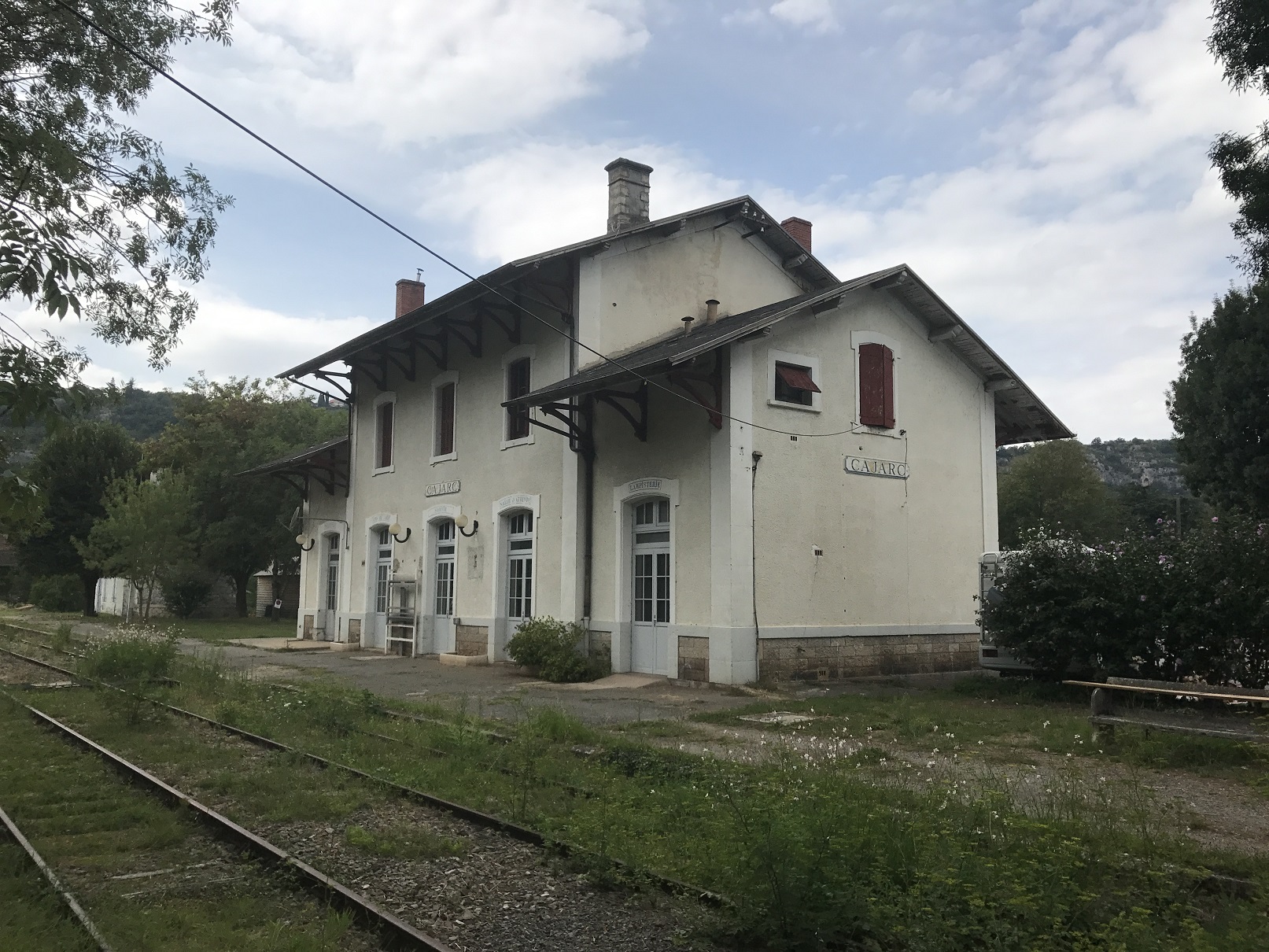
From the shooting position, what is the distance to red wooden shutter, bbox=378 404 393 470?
2233 cm

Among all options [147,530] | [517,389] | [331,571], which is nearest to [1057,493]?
[331,571]

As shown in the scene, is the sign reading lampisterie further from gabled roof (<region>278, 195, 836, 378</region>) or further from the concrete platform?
the concrete platform

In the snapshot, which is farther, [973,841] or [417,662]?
[417,662]

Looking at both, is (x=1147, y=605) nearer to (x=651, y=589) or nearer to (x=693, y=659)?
(x=693, y=659)

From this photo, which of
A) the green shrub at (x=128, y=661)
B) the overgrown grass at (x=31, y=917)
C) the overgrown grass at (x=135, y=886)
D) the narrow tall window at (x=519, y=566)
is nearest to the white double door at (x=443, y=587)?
the narrow tall window at (x=519, y=566)

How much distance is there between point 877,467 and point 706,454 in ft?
9.76

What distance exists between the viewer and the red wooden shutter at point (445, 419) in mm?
20047

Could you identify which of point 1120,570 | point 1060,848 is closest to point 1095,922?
point 1060,848

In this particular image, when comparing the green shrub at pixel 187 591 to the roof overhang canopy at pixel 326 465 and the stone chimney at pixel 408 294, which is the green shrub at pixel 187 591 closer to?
the roof overhang canopy at pixel 326 465

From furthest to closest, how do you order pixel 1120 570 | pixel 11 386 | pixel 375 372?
pixel 375 372 < pixel 1120 570 < pixel 11 386

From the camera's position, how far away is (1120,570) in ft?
38.2

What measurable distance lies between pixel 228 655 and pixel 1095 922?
18180 millimetres

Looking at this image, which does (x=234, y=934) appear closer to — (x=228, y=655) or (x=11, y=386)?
(x=11, y=386)

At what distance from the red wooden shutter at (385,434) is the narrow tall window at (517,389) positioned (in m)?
5.33
